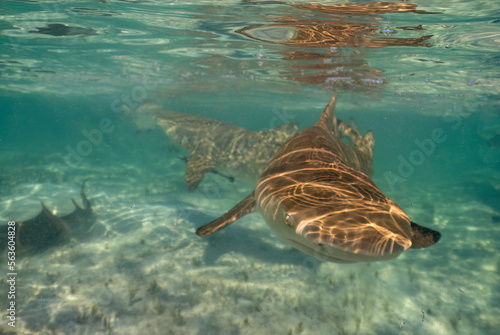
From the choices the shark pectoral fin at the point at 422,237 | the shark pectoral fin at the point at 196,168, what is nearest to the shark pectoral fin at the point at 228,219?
the shark pectoral fin at the point at 422,237

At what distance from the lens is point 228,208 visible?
1145 cm

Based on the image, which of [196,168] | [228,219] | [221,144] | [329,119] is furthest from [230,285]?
[221,144]

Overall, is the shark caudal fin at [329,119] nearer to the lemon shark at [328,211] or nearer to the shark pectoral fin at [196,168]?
the lemon shark at [328,211]

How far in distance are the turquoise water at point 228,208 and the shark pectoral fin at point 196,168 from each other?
1331 millimetres

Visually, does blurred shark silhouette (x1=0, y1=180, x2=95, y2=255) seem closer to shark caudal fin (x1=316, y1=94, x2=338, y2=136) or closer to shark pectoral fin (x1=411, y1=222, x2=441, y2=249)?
shark caudal fin (x1=316, y1=94, x2=338, y2=136)

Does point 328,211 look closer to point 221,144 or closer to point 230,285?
point 230,285

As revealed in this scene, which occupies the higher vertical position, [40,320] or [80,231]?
[40,320]

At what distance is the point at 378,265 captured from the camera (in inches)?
289

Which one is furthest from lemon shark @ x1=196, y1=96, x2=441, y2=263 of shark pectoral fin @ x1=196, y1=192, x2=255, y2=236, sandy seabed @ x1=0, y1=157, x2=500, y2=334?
sandy seabed @ x1=0, y1=157, x2=500, y2=334

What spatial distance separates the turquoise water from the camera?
491cm

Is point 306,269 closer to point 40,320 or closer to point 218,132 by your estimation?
point 40,320

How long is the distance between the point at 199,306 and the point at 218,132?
23.0 feet

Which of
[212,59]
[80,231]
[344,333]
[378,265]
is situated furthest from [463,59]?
[80,231]

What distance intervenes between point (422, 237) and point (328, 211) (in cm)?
84
